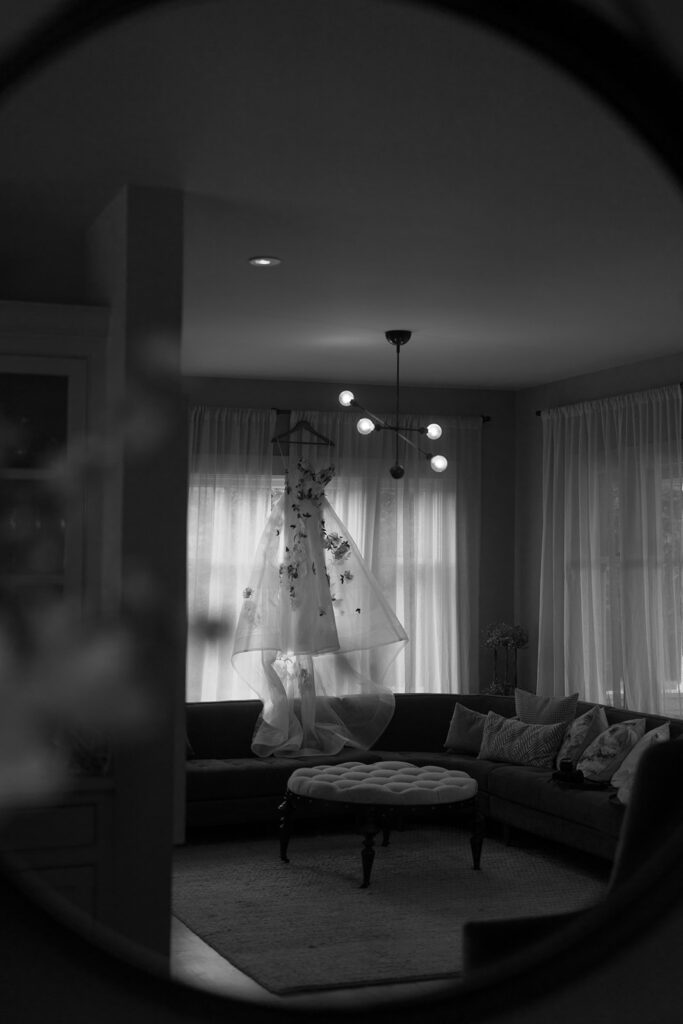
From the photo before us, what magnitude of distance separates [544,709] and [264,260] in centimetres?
166

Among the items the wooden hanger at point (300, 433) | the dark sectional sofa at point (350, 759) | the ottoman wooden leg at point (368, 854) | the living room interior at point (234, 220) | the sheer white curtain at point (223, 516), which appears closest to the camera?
the living room interior at point (234, 220)

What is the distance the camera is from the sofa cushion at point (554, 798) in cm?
109

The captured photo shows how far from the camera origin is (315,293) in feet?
8.60

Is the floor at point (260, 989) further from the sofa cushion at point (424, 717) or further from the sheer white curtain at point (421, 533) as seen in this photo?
the sheer white curtain at point (421, 533)

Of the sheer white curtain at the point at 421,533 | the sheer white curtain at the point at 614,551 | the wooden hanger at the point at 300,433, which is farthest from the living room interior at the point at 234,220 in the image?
the sheer white curtain at the point at 421,533

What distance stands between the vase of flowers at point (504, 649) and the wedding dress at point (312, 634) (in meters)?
0.35

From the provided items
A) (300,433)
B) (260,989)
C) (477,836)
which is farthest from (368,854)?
(300,433)

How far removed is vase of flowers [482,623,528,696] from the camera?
3920mm

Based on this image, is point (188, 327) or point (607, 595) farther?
point (607, 595)

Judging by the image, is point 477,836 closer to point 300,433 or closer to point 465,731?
point 465,731

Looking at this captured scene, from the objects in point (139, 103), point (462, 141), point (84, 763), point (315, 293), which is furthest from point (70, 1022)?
point (315, 293)

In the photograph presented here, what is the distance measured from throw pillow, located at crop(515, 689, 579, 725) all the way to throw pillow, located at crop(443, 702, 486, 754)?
0.51 feet

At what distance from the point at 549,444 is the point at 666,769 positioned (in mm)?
2901

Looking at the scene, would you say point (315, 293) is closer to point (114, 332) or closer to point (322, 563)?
point (114, 332)
